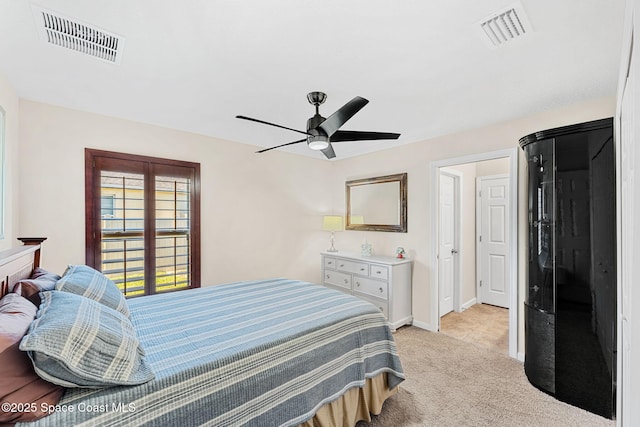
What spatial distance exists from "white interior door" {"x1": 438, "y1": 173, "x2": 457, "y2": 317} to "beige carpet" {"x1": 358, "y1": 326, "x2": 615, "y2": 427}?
1.12 m

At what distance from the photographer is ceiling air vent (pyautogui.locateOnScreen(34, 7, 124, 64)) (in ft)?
5.32

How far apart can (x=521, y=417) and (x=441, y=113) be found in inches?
105

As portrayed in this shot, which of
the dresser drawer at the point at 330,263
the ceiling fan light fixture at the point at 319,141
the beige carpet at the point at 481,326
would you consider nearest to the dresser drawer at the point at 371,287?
the dresser drawer at the point at 330,263

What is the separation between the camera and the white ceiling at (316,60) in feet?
4.99

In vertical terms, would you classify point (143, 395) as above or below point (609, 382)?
above

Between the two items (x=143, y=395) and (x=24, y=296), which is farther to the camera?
(x=24, y=296)

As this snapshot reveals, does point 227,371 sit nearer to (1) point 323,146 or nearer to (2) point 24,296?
(2) point 24,296

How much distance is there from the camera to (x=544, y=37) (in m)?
1.71

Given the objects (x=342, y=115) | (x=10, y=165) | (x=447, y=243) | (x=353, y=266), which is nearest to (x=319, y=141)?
(x=342, y=115)

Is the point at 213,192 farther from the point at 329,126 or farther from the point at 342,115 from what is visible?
the point at 342,115

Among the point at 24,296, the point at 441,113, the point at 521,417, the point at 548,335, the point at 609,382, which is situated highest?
the point at 441,113

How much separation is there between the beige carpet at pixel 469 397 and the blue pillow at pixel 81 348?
1643 mm

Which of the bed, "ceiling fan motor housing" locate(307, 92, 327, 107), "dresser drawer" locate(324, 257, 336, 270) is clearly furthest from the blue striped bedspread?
"dresser drawer" locate(324, 257, 336, 270)

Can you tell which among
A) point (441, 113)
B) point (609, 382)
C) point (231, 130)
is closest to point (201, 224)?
point (231, 130)
